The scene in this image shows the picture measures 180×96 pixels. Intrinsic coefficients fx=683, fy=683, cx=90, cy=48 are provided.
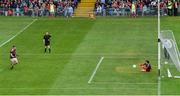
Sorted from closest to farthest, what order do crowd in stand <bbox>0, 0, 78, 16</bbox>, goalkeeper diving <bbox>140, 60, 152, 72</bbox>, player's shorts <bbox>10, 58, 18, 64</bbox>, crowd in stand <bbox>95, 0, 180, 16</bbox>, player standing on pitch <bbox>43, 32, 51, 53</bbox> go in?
goalkeeper diving <bbox>140, 60, 152, 72</bbox>, player's shorts <bbox>10, 58, 18, 64</bbox>, player standing on pitch <bbox>43, 32, 51, 53</bbox>, crowd in stand <bbox>95, 0, 180, 16</bbox>, crowd in stand <bbox>0, 0, 78, 16</bbox>

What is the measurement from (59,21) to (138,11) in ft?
30.6

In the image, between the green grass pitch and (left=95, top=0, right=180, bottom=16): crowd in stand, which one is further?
(left=95, top=0, right=180, bottom=16): crowd in stand

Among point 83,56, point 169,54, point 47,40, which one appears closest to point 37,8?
point 47,40

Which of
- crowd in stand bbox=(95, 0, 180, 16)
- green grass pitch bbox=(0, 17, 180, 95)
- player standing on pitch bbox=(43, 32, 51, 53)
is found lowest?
green grass pitch bbox=(0, 17, 180, 95)

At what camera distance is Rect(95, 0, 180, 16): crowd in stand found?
246 ft

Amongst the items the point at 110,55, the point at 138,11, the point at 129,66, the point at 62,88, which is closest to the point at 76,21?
the point at 138,11

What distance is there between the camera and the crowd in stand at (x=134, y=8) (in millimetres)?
74875

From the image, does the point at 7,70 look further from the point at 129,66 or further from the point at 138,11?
the point at 138,11

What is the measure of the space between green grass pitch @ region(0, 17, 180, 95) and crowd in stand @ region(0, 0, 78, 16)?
203 cm

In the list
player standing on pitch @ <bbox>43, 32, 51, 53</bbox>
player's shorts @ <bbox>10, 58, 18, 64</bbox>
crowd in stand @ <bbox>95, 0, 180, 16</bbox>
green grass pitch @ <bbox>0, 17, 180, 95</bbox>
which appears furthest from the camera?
crowd in stand @ <bbox>95, 0, 180, 16</bbox>

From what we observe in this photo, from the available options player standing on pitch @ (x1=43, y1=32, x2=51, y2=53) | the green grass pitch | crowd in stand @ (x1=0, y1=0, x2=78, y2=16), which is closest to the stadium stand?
crowd in stand @ (x1=0, y1=0, x2=78, y2=16)

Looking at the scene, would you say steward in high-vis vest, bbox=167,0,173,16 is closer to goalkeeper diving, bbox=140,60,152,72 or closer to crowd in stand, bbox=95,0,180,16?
crowd in stand, bbox=95,0,180,16

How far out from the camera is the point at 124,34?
2579 inches

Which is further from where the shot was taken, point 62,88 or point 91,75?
point 91,75
